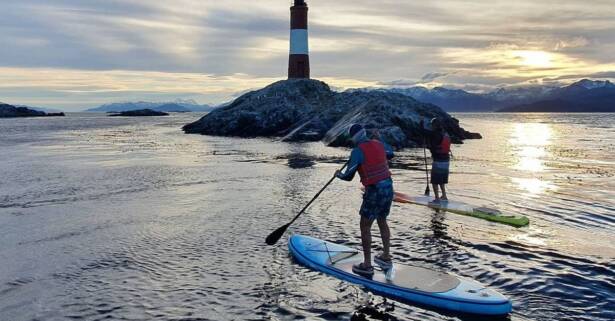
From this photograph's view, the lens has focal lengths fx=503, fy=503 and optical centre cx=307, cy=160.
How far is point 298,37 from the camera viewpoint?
70.4 metres

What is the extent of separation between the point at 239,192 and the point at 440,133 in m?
9.51

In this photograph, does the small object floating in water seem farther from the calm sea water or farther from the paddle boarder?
the paddle boarder

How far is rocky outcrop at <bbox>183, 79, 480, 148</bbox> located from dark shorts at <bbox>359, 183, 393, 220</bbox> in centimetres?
3580

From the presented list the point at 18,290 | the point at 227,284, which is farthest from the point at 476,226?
the point at 18,290

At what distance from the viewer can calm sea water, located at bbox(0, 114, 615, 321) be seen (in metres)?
10.1

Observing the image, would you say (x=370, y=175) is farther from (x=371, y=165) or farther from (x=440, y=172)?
(x=440, y=172)

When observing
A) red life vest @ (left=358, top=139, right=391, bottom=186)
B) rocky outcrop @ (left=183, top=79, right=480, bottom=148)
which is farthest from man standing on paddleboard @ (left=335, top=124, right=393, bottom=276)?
rocky outcrop @ (left=183, top=79, right=480, bottom=148)

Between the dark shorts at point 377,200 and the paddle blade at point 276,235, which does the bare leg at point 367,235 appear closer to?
the dark shorts at point 377,200

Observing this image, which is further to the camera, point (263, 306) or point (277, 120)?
point (277, 120)

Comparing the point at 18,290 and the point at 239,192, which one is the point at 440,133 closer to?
the point at 239,192

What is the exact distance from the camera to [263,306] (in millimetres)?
10039

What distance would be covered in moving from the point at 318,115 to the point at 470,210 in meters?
45.3

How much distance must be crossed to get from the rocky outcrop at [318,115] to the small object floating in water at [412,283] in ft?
114

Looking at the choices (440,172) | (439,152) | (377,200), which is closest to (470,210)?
(440,172)
